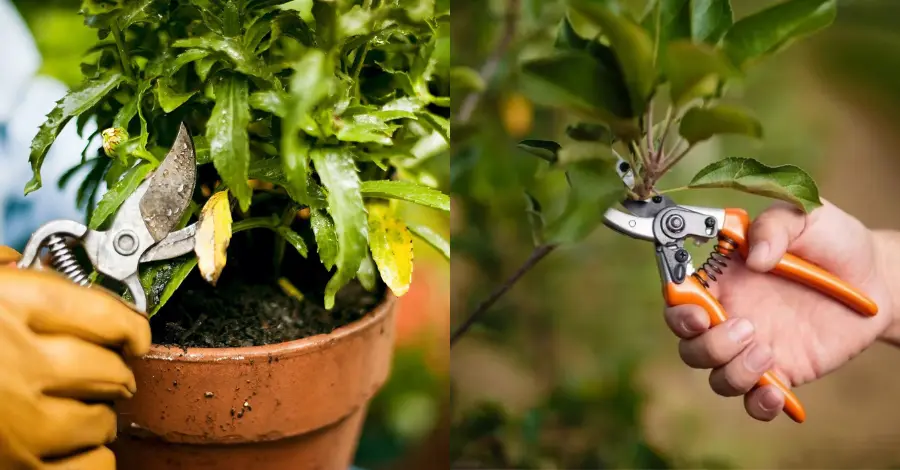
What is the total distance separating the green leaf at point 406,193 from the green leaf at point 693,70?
0.19 meters

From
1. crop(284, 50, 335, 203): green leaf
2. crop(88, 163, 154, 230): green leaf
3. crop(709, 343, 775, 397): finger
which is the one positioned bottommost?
crop(709, 343, 775, 397): finger

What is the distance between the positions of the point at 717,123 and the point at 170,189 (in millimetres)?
348

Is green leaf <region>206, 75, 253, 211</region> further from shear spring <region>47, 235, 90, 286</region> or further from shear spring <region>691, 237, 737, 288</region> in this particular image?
shear spring <region>691, 237, 737, 288</region>

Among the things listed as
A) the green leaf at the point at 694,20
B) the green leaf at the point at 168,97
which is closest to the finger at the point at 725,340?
the green leaf at the point at 694,20

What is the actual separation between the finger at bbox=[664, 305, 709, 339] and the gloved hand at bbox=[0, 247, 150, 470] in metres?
0.38

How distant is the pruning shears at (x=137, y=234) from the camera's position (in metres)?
0.41

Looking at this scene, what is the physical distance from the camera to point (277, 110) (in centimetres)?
44

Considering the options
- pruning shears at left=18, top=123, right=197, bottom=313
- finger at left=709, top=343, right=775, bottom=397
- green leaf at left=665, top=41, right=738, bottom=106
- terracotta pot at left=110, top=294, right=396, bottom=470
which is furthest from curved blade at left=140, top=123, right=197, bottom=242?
finger at left=709, top=343, right=775, bottom=397

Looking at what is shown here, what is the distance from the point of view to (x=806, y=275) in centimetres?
49

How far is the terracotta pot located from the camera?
462mm

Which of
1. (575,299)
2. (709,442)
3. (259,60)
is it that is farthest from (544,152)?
(709,442)

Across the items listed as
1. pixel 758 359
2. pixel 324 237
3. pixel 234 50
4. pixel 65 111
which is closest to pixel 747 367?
pixel 758 359

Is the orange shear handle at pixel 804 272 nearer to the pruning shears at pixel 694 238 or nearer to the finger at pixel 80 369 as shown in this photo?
the pruning shears at pixel 694 238

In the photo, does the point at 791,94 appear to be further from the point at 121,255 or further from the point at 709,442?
the point at 121,255
